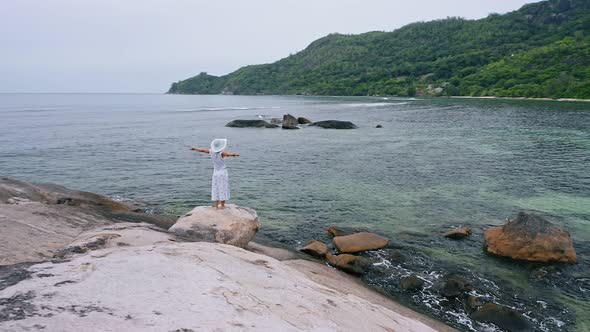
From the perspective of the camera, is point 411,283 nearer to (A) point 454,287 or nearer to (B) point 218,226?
(A) point 454,287

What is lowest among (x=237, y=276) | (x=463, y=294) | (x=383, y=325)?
(x=463, y=294)

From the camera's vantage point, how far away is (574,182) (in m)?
27.1

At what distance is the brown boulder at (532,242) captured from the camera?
610 inches

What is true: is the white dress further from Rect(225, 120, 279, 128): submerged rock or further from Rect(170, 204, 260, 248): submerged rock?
Rect(225, 120, 279, 128): submerged rock

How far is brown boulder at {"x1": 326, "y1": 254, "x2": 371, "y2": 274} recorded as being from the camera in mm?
14922

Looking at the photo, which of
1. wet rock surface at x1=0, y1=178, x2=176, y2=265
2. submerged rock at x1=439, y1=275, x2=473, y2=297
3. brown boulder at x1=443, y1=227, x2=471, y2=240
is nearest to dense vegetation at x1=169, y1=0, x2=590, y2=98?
brown boulder at x1=443, y1=227, x2=471, y2=240

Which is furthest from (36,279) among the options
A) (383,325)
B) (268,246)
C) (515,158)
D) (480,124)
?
(480,124)

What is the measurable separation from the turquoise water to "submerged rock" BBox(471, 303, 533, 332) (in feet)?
1.69

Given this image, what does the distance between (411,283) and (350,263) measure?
242 centimetres

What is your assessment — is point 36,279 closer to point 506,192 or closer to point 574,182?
point 506,192

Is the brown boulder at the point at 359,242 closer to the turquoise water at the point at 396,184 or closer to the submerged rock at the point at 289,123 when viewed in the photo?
the turquoise water at the point at 396,184

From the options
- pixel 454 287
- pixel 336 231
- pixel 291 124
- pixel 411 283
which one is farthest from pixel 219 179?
pixel 291 124

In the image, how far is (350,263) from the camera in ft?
49.6

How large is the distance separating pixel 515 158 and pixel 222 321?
1462 inches
